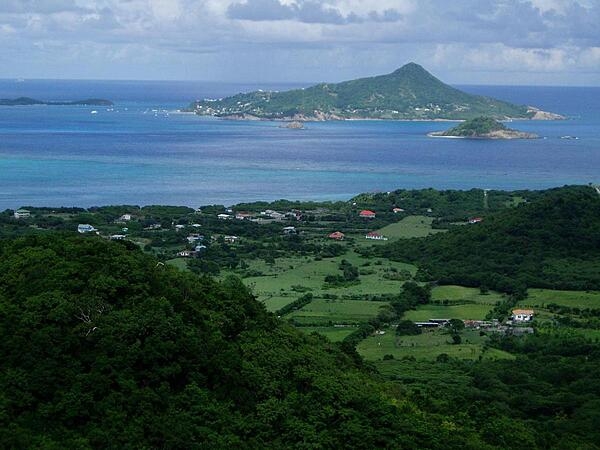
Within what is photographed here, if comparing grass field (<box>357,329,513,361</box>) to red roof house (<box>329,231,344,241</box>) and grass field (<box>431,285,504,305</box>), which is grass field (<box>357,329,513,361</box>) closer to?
grass field (<box>431,285,504,305</box>)

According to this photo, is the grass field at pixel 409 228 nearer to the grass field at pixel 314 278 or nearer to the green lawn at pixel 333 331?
the grass field at pixel 314 278

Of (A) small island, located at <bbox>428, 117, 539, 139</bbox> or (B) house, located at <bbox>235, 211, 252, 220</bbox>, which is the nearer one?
(B) house, located at <bbox>235, 211, 252, 220</bbox>

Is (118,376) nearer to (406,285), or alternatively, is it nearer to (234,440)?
(234,440)

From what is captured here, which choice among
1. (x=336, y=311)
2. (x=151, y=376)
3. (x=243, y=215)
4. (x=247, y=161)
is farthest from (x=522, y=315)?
(x=247, y=161)

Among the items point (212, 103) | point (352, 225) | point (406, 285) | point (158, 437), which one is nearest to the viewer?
point (158, 437)

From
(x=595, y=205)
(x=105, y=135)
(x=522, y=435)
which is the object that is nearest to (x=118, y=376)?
(x=522, y=435)

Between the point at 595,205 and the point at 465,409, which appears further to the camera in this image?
the point at 595,205

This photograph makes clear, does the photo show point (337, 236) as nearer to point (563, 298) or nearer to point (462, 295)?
point (462, 295)

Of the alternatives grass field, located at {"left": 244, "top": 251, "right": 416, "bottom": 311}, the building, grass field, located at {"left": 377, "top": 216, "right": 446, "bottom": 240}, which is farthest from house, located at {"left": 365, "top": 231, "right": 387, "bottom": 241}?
grass field, located at {"left": 244, "top": 251, "right": 416, "bottom": 311}
